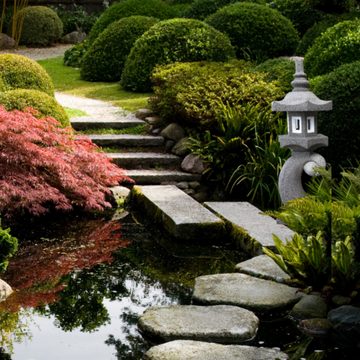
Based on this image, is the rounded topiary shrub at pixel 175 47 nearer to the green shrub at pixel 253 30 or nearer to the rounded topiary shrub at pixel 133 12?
the green shrub at pixel 253 30

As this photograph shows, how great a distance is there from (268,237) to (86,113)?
547 centimetres

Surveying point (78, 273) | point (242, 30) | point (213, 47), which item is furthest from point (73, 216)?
point (242, 30)

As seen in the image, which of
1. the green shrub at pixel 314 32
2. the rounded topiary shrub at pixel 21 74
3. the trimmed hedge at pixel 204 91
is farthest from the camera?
the green shrub at pixel 314 32

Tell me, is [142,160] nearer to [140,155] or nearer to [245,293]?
[140,155]

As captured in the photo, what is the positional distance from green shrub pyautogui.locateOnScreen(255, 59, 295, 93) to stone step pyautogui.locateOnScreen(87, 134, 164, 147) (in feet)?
6.67

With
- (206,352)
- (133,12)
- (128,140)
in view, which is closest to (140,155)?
(128,140)

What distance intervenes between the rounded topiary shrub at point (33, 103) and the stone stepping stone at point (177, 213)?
1.51 metres

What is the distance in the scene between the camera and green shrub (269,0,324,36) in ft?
46.3

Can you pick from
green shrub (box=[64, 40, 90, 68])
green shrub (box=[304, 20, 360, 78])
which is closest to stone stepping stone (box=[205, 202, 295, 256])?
green shrub (box=[304, 20, 360, 78])

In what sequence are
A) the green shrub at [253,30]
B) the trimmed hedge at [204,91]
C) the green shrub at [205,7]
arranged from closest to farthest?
the trimmed hedge at [204,91] → the green shrub at [253,30] → the green shrub at [205,7]

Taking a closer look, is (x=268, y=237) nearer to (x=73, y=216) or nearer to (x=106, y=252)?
(x=106, y=252)

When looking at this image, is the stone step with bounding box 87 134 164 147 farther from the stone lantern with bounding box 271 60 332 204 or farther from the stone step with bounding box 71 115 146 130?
the stone lantern with bounding box 271 60 332 204

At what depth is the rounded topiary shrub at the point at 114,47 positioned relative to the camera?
43.7 feet

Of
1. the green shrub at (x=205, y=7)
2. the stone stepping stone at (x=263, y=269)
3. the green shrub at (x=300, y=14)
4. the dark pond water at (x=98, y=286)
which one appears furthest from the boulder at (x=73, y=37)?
the stone stepping stone at (x=263, y=269)
